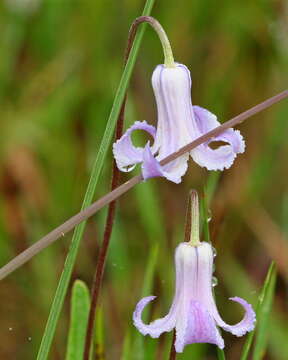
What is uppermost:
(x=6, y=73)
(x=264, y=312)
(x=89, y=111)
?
(x=6, y=73)

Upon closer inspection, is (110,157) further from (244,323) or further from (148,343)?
(244,323)

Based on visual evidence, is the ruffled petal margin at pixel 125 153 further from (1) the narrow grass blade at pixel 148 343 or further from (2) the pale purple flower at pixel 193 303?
(1) the narrow grass blade at pixel 148 343

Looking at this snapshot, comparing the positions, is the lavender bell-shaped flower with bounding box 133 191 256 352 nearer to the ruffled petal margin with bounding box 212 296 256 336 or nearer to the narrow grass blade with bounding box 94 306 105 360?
the ruffled petal margin with bounding box 212 296 256 336

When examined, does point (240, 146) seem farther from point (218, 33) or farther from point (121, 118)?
point (218, 33)

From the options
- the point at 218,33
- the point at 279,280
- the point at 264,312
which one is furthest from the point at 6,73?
the point at 264,312

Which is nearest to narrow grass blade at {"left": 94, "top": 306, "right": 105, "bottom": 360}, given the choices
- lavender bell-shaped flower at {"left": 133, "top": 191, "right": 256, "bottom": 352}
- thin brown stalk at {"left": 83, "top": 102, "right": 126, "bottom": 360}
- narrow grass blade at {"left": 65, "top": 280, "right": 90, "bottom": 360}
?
narrow grass blade at {"left": 65, "top": 280, "right": 90, "bottom": 360}
